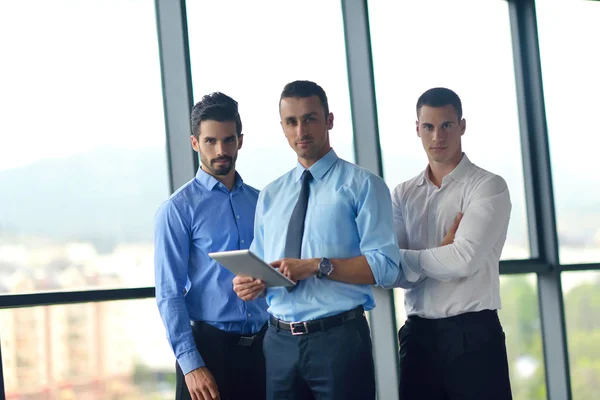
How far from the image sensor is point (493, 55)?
15.5ft

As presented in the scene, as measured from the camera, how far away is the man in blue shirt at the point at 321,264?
238cm

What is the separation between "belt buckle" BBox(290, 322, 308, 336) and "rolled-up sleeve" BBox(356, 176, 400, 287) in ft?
0.90

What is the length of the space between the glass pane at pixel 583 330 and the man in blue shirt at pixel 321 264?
279 cm

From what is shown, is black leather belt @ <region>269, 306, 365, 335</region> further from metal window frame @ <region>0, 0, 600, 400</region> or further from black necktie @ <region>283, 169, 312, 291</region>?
metal window frame @ <region>0, 0, 600, 400</region>

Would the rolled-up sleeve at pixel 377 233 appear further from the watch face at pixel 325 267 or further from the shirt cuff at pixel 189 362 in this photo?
the shirt cuff at pixel 189 362

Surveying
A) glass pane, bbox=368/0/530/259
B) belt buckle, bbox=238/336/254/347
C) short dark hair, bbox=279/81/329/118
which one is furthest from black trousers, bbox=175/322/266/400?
glass pane, bbox=368/0/530/259

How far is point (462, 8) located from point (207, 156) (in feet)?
7.98

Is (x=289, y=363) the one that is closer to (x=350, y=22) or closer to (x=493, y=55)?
(x=350, y=22)

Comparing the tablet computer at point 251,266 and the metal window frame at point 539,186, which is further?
the metal window frame at point 539,186

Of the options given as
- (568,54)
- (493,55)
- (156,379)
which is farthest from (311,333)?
(568,54)

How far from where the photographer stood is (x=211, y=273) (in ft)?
9.07

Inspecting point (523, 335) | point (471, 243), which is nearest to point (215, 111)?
point (471, 243)

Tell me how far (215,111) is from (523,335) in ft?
9.36

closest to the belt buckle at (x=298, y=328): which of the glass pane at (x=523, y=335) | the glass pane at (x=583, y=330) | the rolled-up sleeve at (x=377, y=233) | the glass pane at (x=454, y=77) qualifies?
the rolled-up sleeve at (x=377, y=233)
